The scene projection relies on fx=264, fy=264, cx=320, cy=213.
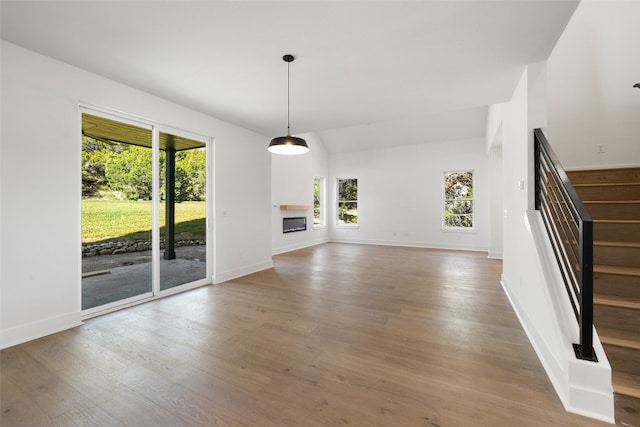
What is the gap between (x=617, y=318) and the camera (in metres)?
1.92

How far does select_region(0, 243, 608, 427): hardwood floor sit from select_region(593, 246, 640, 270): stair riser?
91 cm

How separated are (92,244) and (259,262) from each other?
2577 mm

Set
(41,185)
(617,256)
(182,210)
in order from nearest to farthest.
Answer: (617,256)
(41,185)
(182,210)

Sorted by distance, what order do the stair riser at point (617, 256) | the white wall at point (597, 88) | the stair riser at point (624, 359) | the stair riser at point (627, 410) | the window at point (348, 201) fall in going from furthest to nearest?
the window at point (348, 201) → the white wall at point (597, 88) → the stair riser at point (617, 256) → the stair riser at point (624, 359) → the stair riser at point (627, 410)

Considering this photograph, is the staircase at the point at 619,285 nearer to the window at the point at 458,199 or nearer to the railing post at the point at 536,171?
the railing post at the point at 536,171

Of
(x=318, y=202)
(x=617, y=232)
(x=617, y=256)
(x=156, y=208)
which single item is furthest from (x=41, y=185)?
(x=318, y=202)

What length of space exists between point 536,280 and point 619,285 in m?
0.52

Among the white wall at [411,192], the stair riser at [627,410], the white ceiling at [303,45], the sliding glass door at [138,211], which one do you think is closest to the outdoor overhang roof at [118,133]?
the sliding glass door at [138,211]

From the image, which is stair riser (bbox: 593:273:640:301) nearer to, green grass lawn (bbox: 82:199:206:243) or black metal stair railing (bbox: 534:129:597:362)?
black metal stair railing (bbox: 534:129:597:362)

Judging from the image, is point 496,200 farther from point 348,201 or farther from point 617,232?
point 348,201

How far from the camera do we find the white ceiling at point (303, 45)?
1.89m

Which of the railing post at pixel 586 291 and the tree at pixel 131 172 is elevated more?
the tree at pixel 131 172

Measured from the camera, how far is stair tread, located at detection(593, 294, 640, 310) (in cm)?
184

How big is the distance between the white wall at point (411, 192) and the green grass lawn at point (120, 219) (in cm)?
575
